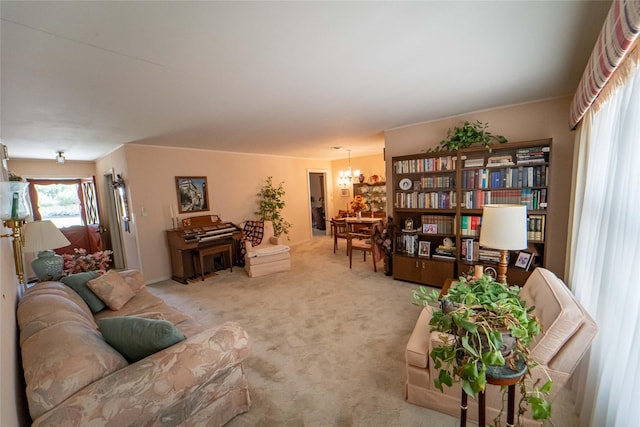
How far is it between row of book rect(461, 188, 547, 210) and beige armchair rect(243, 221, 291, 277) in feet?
9.92

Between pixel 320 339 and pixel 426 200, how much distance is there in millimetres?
2416

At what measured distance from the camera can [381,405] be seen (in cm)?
174

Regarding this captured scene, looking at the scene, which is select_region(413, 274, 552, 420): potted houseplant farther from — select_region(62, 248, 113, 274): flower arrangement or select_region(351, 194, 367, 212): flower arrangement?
select_region(351, 194, 367, 212): flower arrangement

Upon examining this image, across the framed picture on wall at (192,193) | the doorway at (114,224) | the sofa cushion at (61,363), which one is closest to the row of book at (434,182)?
the sofa cushion at (61,363)

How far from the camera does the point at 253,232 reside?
503 centimetres

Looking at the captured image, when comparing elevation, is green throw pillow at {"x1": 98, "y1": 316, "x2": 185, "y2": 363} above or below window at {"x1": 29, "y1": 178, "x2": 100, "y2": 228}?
below

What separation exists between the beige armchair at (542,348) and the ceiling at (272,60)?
5.33 feet

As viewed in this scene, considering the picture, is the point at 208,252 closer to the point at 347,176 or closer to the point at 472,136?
the point at 347,176

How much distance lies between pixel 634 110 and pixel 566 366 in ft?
4.35

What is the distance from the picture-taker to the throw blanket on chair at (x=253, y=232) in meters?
4.98

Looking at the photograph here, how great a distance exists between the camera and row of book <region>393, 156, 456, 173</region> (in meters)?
3.46

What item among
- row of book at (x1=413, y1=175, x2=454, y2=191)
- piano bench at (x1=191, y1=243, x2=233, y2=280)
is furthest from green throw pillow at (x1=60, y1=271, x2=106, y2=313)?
row of book at (x1=413, y1=175, x2=454, y2=191)

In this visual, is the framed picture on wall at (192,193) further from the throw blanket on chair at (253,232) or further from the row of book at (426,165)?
the row of book at (426,165)

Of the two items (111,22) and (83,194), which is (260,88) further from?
Answer: (83,194)
